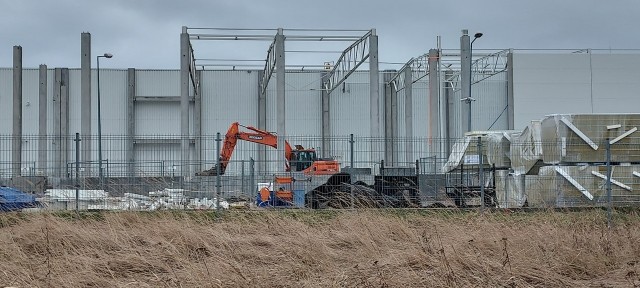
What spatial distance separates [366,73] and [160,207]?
109 feet

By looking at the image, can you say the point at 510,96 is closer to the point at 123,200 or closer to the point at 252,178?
the point at 252,178

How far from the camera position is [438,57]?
114ft

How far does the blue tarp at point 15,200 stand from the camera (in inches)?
545

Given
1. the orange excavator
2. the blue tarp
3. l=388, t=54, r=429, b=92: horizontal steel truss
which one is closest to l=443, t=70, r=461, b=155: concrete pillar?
l=388, t=54, r=429, b=92: horizontal steel truss

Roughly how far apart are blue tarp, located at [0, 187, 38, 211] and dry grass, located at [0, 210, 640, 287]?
256 centimetres

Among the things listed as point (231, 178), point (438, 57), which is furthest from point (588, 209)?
point (438, 57)

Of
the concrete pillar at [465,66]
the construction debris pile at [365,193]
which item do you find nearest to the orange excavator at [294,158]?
the construction debris pile at [365,193]

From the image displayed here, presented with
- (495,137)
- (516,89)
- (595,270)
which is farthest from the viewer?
(516,89)

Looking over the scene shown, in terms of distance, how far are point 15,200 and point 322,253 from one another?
29.6 ft

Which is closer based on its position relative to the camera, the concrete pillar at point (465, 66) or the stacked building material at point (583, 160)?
the stacked building material at point (583, 160)

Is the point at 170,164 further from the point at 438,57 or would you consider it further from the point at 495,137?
the point at 438,57

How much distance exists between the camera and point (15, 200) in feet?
46.9

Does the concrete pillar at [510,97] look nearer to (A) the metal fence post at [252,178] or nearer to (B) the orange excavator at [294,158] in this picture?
(B) the orange excavator at [294,158]

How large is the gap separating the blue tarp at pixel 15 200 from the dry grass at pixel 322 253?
2.56 m
